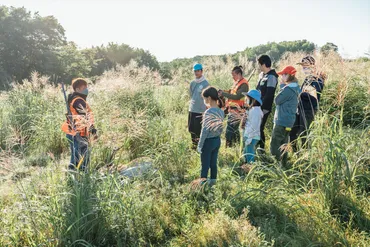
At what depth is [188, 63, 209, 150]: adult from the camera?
190 inches

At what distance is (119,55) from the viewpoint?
1460 inches

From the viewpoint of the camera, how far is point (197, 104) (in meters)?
4.85

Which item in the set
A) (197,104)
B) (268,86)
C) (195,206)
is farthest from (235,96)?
(195,206)

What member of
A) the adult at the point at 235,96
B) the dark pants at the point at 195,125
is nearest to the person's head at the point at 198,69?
the adult at the point at 235,96

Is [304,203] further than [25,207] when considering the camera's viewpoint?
Yes

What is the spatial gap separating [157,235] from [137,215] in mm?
Result: 288

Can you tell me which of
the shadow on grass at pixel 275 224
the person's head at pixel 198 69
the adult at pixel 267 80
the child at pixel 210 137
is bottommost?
the shadow on grass at pixel 275 224

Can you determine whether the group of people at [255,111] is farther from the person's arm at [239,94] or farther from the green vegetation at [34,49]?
the green vegetation at [34,49]

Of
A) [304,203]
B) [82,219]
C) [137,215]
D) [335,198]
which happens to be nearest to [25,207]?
[82,219]

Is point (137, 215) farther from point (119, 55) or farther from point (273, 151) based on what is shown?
point (119, 55)

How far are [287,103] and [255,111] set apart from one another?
51 centimetres

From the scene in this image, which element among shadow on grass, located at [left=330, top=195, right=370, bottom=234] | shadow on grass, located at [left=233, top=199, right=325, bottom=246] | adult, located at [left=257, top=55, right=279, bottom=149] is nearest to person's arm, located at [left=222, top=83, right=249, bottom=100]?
adult, located at [left=257, top=55, right=279, bottom=149]

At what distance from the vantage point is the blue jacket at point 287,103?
3762mm

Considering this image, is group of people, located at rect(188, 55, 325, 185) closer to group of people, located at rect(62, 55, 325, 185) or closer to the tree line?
group of people, located at rect(62, 55, 325, 185)
